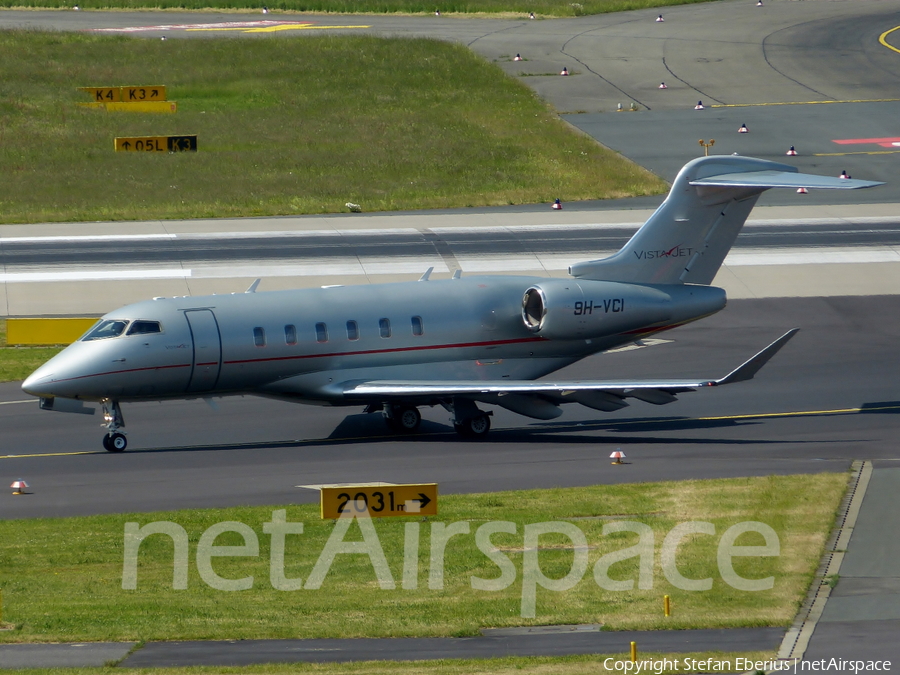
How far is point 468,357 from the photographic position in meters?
30.1

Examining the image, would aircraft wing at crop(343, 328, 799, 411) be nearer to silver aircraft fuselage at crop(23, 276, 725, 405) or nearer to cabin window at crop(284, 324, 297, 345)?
silver aircraft fuselage at crop(23, 276, 725, 405)

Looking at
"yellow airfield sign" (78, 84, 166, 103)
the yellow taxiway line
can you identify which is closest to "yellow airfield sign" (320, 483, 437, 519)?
"yellow airfield sign" (78, 84, 166, 103)

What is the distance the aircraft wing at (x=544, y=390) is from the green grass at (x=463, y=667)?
1282 centimetres

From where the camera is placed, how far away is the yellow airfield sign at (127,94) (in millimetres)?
67875

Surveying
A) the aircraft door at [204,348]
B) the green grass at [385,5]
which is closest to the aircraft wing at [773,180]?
the aircraft door at [204,348]

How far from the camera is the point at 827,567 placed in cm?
1906

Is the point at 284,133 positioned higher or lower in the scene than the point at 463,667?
higher

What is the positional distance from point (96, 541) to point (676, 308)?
15.4 m

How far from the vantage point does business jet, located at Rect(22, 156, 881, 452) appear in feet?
90.4

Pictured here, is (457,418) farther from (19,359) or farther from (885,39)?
(885,39)

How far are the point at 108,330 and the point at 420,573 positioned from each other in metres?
11.5

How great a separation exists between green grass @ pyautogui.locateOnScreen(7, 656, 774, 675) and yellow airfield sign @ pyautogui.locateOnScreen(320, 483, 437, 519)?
21.1 feet

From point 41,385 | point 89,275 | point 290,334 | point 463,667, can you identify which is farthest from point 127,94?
point 463,667

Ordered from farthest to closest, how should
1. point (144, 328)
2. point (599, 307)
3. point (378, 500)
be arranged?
point (599, 307) < point (144, 328) < point (378, 500)
